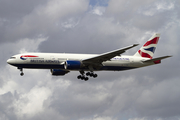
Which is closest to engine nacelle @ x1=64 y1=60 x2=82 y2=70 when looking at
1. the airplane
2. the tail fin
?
the airplane

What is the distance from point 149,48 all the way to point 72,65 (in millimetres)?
20503

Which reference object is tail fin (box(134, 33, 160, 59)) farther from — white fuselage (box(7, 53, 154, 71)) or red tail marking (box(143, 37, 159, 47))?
white fuselage (box(7, 53, 154, 71))

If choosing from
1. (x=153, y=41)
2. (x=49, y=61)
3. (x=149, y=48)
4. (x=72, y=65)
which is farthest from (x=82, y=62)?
(x=153, y=41)

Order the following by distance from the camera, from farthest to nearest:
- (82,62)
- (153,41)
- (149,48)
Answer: (153,41)
(149,48)
(82,62)

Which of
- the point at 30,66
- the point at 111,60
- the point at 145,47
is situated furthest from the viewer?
the point at 145,47

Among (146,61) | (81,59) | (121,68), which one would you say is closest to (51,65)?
(81,59)

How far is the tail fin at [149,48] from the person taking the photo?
71.4 meters

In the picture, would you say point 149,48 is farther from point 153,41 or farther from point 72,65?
point 72,65

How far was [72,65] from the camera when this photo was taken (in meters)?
61.6

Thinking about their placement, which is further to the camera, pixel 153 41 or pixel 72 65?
pixel 153 41

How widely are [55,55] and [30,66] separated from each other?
5.26 metres

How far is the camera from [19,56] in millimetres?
61219

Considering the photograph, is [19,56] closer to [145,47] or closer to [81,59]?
[81,59]

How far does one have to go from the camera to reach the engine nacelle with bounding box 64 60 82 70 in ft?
201
